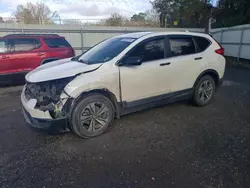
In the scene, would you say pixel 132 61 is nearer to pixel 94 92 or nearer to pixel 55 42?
pixel 94 92

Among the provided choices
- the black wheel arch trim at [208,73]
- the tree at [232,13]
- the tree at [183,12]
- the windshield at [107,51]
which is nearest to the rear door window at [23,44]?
the windshield at [107,51]

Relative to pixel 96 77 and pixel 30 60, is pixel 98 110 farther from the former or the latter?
pixel 30 60

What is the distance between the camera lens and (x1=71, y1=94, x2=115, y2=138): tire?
10.1 ft

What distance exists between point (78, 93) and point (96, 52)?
133 centimetres

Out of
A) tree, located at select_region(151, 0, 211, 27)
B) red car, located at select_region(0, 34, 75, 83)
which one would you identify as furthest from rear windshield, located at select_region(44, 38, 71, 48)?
tree, located at select_region(151, 0, 211, 27)

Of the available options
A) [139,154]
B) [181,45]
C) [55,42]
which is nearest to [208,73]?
[181,45]

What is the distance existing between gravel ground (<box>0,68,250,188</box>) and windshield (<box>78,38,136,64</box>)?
1.31 m

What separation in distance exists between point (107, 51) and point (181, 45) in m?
1.63

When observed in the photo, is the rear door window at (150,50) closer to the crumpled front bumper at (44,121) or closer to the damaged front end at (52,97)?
the damaged front end at (52,97)

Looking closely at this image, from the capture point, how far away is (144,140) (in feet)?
10.5

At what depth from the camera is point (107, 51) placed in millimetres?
3809

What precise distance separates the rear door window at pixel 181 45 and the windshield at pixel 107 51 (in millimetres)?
881

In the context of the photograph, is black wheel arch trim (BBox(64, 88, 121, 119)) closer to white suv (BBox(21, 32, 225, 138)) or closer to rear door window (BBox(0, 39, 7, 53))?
white suv (BBox(21, 32, 225, 138))

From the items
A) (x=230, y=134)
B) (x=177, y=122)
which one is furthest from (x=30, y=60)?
(x=230, y=134)
